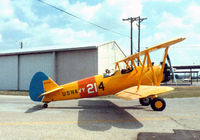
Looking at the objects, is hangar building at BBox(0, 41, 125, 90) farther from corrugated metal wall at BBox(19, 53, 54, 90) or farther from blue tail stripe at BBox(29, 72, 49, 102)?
blue tail stripe at BBox(29, 72, 49, 102)

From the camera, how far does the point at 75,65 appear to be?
1842 cm

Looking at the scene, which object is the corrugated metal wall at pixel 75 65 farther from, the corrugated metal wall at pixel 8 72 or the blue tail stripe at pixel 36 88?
the blue tail stripe at pixel 36 88

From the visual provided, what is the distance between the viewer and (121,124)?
548 cm

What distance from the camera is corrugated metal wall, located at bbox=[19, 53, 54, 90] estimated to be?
771 inches

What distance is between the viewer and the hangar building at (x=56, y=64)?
17969 millimetres

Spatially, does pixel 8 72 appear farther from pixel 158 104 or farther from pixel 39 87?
pixel 158 104

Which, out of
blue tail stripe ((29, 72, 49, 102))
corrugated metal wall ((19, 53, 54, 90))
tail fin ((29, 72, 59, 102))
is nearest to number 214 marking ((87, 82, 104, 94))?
tail fin ((29, 72, 59, 102))

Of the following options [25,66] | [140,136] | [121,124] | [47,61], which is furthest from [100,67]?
[140,136]

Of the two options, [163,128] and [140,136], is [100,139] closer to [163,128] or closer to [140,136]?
[140,136]

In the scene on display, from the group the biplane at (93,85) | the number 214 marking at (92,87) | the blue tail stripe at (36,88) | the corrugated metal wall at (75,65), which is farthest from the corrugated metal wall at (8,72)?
the number 214 marking at (92,87)

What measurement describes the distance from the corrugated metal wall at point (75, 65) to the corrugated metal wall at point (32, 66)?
3.76ft

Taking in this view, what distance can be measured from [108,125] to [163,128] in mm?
1763

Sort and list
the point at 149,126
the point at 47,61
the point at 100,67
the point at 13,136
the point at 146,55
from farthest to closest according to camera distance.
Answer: the point at 47,61 < the point at 100,67 < the point at 146,55 < the point at 149,126 < the point at 13,136

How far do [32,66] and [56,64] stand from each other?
143 inches
